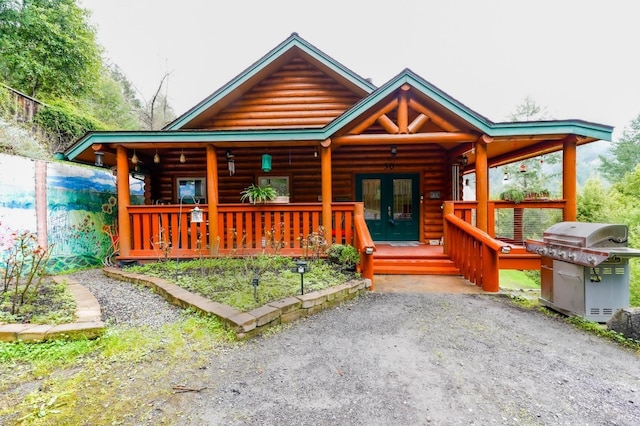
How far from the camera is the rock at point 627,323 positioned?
3301 millimetres

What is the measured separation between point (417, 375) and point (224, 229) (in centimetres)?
518

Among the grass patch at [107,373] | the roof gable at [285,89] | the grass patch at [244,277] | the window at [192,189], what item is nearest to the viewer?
the grass patch at [107,373]

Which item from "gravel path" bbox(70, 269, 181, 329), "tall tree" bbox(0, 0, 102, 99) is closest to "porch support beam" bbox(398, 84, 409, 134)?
"gravel path" bbox(70, 269, 181, 329)

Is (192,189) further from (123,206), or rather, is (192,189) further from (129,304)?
(129,304)

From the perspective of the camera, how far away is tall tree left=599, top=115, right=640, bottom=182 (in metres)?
28.0

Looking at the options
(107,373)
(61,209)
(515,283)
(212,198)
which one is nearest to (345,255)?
(212,198)

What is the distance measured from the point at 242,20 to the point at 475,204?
2440 inches

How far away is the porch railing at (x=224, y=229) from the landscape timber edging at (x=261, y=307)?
4.35 ft

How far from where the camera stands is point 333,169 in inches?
347

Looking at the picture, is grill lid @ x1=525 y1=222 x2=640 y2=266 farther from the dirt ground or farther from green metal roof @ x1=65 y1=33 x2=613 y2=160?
green metal roof @ x1=65 y1=33 x2=613 y2=160

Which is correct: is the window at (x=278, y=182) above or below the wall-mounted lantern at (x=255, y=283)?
Answer: above

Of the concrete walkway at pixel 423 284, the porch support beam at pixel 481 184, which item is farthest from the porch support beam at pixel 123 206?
the porch support beam at pixel 481 184

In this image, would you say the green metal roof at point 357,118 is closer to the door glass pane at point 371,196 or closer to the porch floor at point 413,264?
the porch floor at point 413,264

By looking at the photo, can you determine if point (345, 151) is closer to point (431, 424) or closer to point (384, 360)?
point (384, 360)
